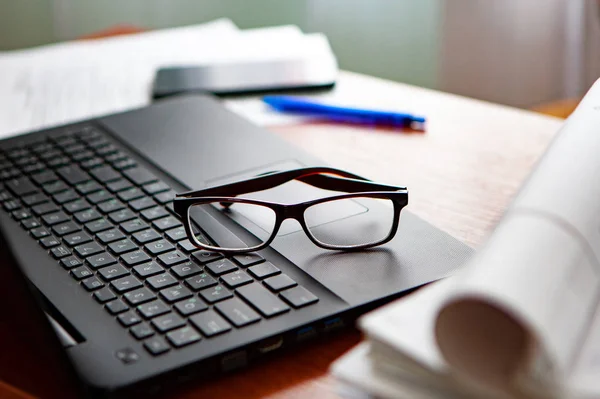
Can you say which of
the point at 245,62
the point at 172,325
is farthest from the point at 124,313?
the point at 245,62

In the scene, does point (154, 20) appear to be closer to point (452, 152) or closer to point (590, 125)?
point (452, 152)

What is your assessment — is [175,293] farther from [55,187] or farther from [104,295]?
[55,187]

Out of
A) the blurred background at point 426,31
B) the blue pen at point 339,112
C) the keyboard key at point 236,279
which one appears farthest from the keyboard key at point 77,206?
the blurred background at point 426,31

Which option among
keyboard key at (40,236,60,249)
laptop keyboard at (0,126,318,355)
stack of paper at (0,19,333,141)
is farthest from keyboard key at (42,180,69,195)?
stack of paper at (0,19,333,141)

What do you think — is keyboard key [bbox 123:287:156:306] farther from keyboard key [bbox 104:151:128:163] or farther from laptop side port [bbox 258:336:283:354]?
keyboard key [bbox 104:151:128:163]

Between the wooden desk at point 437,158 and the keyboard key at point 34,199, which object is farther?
the keyboard key at point 34,199

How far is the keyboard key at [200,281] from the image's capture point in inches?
20.6

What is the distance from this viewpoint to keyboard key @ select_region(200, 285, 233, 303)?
50 cm

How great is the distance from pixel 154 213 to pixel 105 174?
123mm

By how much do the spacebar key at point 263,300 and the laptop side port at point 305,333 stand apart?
2 centimetres

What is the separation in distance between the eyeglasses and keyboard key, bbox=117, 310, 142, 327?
3.3 inches

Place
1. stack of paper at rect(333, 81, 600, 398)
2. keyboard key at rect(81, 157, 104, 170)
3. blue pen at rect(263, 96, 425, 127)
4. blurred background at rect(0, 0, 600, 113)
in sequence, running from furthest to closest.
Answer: blurred background at rect(0, 0, 600, 113) < blue pen at rect(263, 96, 425, 127) < keyboard key at rect(81, 157, 104, 170) < stack of paper at rect(333, 81, 600, 398)

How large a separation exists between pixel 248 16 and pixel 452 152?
1.29m

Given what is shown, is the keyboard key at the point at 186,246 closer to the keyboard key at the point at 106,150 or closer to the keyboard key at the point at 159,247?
the keyboard key at the point at 159,247
